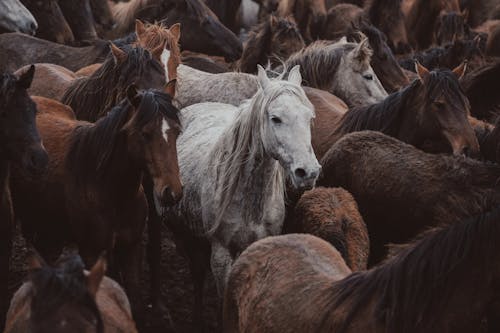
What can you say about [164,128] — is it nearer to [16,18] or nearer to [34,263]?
[34,263]

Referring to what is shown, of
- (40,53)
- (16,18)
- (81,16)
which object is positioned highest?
(16,18)

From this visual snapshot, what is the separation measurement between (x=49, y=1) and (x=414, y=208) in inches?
274

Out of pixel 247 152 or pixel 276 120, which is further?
pixel 247 152

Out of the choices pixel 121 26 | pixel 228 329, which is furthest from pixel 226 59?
pixel 228 329

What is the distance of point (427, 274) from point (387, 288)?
0.59 feet

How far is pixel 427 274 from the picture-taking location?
3.73 m

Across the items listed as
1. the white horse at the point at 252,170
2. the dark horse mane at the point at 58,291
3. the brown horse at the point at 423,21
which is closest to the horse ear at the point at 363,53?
the white horse at the point at 252,170

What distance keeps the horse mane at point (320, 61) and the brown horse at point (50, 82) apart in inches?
80.4

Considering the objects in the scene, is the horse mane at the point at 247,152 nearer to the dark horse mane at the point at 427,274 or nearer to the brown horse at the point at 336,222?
the brown horse at the point at 336,222

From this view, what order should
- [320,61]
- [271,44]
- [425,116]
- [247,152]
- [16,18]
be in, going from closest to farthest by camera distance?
[247,152]
[425,116]
[320,61]
[271,44]
[16,18]

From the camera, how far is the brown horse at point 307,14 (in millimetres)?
13641

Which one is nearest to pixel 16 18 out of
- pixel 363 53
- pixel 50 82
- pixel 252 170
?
pixel 50 82

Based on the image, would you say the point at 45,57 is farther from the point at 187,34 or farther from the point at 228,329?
the point at 228,329

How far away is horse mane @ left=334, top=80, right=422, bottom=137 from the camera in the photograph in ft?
23.5
